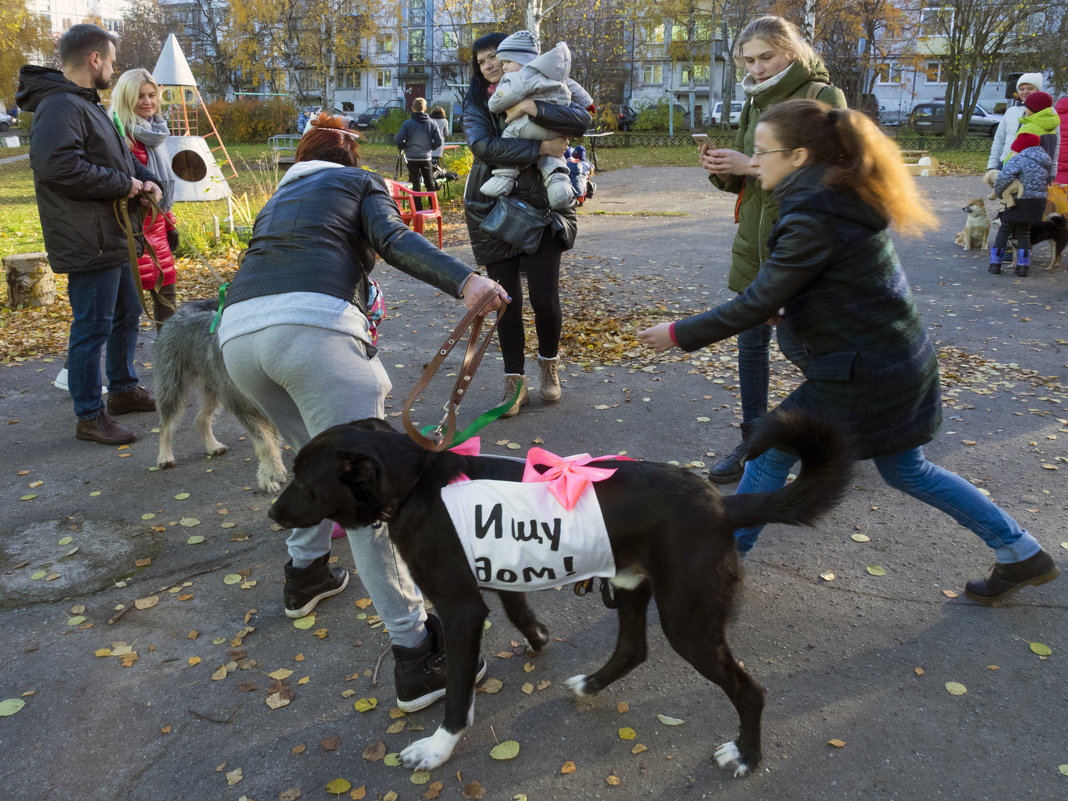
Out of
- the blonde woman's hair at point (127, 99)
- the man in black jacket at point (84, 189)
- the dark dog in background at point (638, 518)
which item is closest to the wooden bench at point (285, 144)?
the blonde woman's hair at point (127, 99)

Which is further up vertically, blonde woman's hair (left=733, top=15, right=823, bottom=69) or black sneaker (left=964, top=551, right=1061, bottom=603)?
blonde woman's hair (left=733, top=15, right=823, bottom=69)

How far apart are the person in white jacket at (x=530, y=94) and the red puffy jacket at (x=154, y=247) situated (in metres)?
2.64

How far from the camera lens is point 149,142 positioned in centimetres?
607

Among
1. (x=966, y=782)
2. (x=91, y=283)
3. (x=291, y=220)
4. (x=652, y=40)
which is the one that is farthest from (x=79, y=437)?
(x=652, y=40)

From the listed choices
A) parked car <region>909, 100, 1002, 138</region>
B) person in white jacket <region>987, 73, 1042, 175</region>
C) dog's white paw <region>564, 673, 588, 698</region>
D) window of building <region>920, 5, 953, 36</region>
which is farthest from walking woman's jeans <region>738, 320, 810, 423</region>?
parked car <region>909, 100, 1002, 138</region>

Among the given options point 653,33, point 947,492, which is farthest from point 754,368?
point 653,33

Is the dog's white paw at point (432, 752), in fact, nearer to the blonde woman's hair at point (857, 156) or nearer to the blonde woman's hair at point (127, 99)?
the blonde woman's hair at point (857, 156)

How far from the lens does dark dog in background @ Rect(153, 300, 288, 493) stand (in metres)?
4.61

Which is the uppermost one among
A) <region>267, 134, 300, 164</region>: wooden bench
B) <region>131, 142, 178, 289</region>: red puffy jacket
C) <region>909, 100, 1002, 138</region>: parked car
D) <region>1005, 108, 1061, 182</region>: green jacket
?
<region>909, 100, 1002, 138</region>: parked car

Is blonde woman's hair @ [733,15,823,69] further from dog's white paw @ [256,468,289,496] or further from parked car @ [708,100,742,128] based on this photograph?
parked car @ [708,100,742,128]

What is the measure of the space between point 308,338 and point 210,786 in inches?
59.9

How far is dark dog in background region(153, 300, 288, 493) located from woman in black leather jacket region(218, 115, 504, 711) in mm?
1692

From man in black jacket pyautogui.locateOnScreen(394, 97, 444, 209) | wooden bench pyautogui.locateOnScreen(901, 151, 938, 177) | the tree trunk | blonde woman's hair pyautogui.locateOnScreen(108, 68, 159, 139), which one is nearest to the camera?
blonde woman's hair pyautogui.locateOnScreen(108, 68, 159, 139)

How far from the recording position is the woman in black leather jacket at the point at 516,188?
519cm
